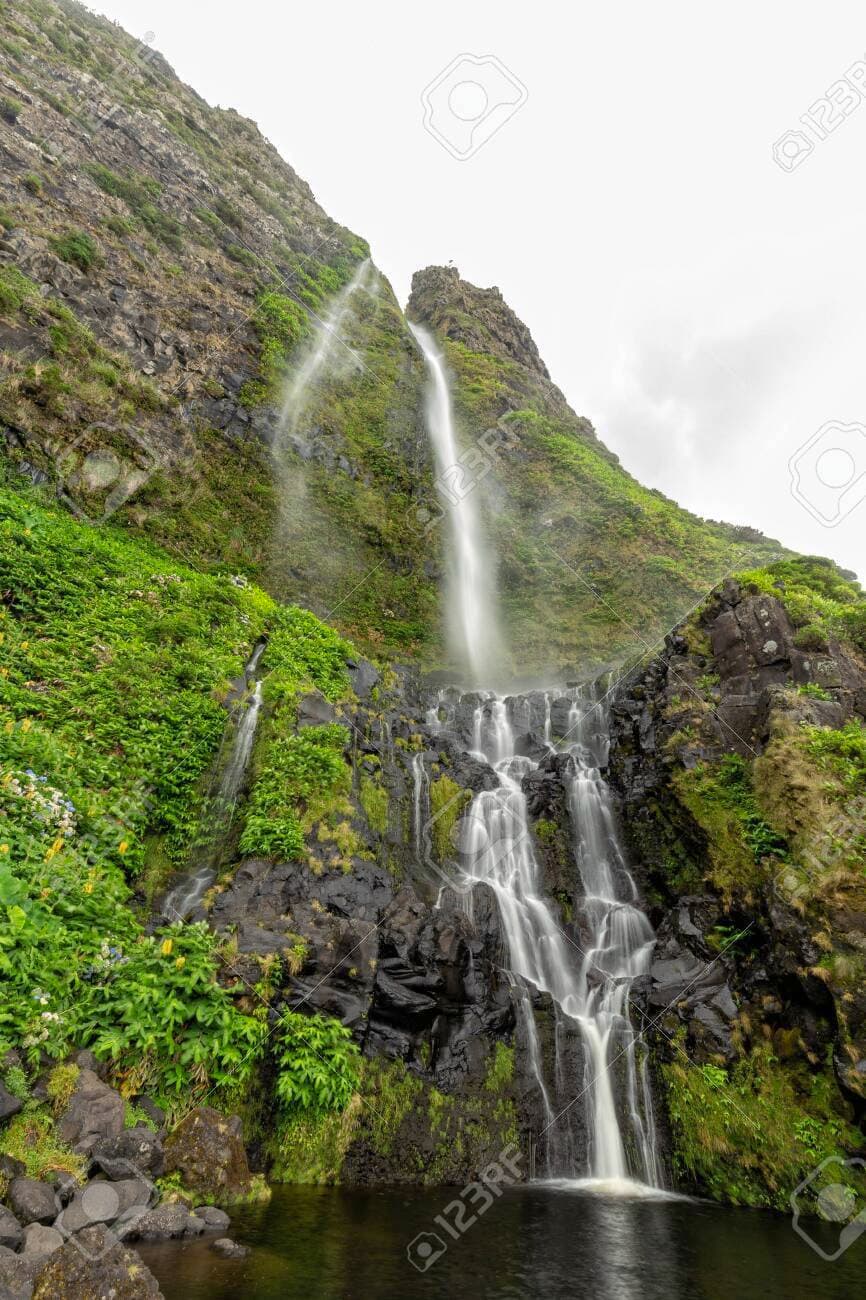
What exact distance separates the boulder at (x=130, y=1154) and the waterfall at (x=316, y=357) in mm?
25834

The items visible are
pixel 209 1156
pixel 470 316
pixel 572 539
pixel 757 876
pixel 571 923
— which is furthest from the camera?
pixel 470 316

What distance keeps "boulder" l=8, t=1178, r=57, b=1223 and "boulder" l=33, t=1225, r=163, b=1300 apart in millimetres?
916

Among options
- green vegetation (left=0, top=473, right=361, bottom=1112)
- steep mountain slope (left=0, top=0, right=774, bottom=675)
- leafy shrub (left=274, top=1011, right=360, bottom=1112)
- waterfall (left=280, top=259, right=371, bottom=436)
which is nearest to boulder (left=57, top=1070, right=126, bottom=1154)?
green vegetation (left=0, top=473, right=361, bottom=1112)

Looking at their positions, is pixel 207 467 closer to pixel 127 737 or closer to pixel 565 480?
pixel 127 737

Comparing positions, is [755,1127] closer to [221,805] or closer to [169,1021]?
[169,1021]

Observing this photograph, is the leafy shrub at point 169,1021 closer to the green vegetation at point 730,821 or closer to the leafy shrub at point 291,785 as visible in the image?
the leafy shrub at point 291,785

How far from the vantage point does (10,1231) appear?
4664 millimetres

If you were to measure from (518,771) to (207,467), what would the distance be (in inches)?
631

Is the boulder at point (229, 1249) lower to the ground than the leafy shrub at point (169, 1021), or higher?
lower

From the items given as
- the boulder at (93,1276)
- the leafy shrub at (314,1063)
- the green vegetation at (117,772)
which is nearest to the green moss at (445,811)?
the green vegetation at (117,772)

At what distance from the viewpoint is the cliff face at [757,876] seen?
8.83 m

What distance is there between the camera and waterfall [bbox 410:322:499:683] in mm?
26078

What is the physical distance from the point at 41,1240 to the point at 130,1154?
148 centimetres

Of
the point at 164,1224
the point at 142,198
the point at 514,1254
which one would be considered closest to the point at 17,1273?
the point at 164,1224
